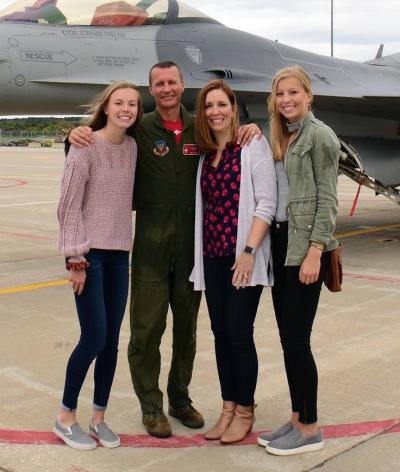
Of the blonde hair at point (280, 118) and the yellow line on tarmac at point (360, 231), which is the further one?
the yellow line on tarmac at point (360, 231)

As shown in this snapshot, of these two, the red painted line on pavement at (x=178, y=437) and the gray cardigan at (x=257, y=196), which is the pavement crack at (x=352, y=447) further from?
the gray cardigan at (x=257, y=196)

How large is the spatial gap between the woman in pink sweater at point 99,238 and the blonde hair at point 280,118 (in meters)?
0.68

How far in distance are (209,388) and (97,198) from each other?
4.88 ft

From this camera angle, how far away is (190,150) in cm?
340

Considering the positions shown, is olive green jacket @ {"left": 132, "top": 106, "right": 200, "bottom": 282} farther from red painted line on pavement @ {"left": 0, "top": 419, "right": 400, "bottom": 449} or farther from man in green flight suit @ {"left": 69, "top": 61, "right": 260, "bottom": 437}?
red painted line on pavement @ {"left": 0, "top": 419, "right": 400, "bottom": 449}

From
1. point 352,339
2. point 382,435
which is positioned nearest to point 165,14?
point 352,339

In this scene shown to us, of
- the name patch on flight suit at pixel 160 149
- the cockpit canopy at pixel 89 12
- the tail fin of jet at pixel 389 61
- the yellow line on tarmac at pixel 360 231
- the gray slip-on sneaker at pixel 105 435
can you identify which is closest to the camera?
the gray slip-on sneaker at pixel 105 435

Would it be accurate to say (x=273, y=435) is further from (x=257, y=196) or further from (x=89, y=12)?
(x=89, y=12)

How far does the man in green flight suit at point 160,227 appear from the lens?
3391 millimetres

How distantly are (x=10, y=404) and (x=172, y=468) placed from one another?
1224 mm

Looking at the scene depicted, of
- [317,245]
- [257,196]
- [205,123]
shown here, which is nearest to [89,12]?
[205,123]

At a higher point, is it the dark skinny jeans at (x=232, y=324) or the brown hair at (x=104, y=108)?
the brown hair at (x=104, y=108)

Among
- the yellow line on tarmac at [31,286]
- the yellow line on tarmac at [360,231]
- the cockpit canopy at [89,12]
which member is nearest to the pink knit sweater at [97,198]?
the yellow line on tarmac at [31,286]

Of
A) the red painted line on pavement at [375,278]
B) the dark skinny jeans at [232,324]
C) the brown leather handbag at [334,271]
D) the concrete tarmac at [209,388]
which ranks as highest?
the brown leather handbag at [334,271]
